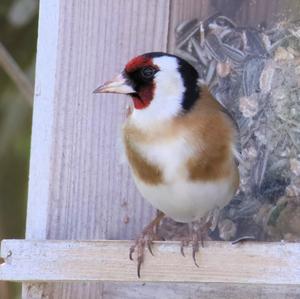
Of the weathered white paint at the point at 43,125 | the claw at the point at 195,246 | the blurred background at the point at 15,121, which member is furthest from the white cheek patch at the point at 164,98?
the blurred background at the point at 15,121

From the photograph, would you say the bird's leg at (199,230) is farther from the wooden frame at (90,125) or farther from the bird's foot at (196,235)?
the wooden frame at (90,125)

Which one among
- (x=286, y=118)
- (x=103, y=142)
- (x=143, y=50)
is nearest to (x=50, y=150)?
(x=103, y=142)

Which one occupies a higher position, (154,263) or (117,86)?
(117,86)

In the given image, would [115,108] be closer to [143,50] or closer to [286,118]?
[143,50]

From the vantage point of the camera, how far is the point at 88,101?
12.7 feet

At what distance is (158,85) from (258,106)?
346 millimetres

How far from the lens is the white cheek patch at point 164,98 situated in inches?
147

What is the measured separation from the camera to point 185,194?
12.0ft

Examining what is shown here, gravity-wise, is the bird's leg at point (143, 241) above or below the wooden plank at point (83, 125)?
below

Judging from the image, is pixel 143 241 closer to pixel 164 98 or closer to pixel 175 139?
pixel 175 139

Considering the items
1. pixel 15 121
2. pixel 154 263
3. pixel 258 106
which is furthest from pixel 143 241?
pixel 15 121

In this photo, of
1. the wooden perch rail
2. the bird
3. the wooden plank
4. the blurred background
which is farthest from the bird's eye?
the blurred background

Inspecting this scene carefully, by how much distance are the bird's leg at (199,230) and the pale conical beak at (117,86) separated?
42 cm

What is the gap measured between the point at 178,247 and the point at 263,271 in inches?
9.2
